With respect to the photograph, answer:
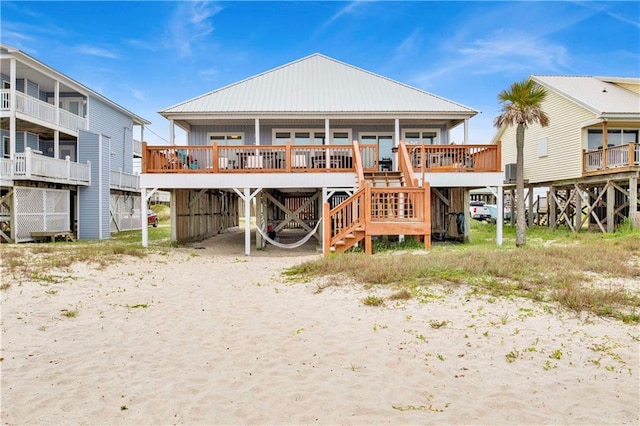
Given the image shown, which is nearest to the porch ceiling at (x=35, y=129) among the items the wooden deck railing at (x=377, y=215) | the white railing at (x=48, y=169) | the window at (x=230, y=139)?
the white railing at (x=48, y=169)

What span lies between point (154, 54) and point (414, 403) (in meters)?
34.0

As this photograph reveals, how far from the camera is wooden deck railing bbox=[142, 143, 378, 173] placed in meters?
15.1

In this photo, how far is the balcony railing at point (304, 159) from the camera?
15180 millimetres

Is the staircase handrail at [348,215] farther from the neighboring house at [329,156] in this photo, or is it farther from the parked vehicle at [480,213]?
the parked vehicle at [480,213]

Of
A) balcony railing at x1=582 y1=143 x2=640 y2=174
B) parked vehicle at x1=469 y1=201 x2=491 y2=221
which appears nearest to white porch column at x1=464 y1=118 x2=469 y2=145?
balcony railing at x1=582 y1=143 x2=640 y2=174

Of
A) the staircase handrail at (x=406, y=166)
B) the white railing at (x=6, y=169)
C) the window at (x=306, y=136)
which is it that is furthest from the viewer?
the window at (x=306, y=136)

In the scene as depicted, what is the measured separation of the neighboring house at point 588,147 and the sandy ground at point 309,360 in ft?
53.0

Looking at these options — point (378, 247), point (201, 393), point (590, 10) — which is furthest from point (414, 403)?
point (590, 10)

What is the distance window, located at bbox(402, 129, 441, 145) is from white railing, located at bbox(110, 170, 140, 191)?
57.4ft

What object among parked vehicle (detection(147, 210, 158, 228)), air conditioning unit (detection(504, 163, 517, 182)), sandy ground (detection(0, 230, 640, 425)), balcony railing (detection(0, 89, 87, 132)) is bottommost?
sandy ground (detection(0, 230, 640, 425))

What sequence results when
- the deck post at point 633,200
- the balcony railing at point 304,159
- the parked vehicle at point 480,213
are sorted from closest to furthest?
the balcony railing at point 304,159 < the deck post at point 633,200 < the parked vehicle at point 480,213

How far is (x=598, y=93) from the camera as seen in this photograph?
23000 millimetres

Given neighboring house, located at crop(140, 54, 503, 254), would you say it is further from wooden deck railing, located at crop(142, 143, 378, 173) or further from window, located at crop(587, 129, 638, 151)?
window, located at crop(587, 129, 638, 151)

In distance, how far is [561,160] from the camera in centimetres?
2278
